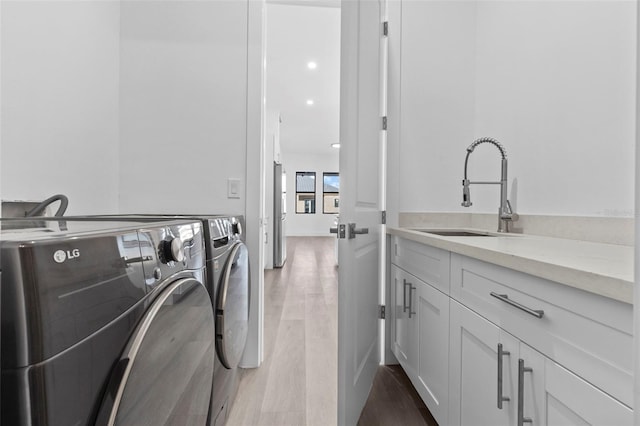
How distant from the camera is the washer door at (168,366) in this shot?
48 cm

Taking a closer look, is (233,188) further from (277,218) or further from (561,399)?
(277,218)

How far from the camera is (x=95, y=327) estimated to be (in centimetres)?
43

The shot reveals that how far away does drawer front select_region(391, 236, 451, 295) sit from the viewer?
1.25 metres

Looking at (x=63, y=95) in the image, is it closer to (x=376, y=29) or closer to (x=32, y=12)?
(x=32, y=12)

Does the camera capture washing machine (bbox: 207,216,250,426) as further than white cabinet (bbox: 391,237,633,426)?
Yes

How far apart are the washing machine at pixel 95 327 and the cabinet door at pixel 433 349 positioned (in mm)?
926

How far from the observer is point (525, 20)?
5.39 ft

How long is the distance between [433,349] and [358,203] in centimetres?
68

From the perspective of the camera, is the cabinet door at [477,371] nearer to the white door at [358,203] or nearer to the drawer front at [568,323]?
the drawer front at [568,323]

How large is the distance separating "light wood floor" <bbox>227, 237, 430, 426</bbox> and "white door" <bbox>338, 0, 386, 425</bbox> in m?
0.17

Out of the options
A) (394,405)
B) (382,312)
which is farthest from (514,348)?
(382,312)

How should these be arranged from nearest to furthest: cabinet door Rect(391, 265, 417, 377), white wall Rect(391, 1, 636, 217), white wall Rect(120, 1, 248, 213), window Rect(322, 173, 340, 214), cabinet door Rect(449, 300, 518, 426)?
cabinet door Rect(449, 300, 518, 426) → white wall Rect(391, 1, 636, 217) → cabinet door Rect(391, 265, 417, 377) → white wall Rect(120, 1, 248, 213) → window Rect(322, 173, 340, 214)

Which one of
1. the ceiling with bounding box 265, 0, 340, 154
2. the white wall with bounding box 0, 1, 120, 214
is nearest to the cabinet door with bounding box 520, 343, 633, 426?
the white wall with bounding box 0, 1, 120, 214

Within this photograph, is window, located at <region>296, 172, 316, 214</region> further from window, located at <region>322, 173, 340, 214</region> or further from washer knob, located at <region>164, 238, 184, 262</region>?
washer knob, located at <region>164, 238, 184, 262</region>
